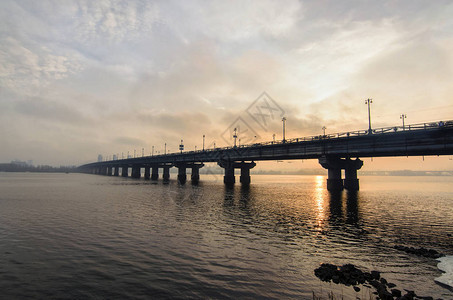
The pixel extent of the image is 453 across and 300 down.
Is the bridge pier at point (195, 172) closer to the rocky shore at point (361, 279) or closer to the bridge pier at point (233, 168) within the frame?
the bridge pier at point (233, 168)

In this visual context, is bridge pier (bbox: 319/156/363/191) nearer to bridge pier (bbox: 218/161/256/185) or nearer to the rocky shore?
bridge pier (bbox: 218/161/256/185)

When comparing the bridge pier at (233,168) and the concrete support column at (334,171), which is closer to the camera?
the concrete support column at (334,171)

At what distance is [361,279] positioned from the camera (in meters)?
13.9

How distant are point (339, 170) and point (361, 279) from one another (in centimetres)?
6556

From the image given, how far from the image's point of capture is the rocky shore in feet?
39.5

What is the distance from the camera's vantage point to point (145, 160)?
17638 centimetres

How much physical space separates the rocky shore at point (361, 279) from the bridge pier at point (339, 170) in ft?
195

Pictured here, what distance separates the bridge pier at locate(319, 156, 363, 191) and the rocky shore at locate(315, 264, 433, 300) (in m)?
59.4

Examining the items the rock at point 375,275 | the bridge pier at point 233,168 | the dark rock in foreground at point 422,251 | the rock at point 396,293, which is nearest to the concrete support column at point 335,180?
the bridge pier at point 233,168

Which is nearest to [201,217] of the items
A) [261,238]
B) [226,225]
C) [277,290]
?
[226,225]

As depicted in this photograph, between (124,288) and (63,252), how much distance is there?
8358 millimetres

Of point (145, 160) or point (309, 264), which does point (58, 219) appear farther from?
point (145, 160)

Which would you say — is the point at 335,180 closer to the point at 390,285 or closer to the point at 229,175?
the point at 229,175

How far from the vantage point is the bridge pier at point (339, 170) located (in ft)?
234
